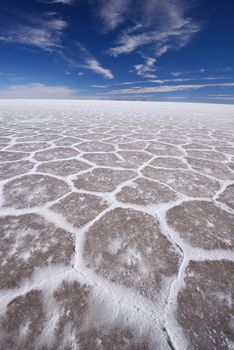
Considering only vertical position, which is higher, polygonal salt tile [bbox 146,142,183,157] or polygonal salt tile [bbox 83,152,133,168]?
polygonal salt tile [bbox 83,152,133,168]

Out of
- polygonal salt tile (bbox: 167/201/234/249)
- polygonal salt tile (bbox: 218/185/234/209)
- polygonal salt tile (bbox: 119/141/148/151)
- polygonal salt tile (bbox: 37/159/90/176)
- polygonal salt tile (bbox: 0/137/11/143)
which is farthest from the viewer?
polygonal salt tile (bbox: 0/137/11/143)

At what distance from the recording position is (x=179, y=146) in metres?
4.58

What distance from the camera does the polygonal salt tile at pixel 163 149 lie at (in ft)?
12.9

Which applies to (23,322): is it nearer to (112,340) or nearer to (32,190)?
(112,340)

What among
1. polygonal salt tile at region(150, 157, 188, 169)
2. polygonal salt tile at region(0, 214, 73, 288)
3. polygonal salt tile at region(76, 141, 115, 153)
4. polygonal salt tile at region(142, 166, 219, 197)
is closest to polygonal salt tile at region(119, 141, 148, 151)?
polygonal salt tile at region(76, 141, 115, 153)

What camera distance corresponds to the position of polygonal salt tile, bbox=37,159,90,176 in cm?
283

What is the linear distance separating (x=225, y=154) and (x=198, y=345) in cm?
376

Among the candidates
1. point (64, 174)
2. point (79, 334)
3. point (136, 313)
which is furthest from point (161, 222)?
point (64, 174)

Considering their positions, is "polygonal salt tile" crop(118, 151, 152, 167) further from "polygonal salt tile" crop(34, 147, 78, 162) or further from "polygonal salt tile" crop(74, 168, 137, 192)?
"polygonal salt tile" crop(34, 147, 78, 162)

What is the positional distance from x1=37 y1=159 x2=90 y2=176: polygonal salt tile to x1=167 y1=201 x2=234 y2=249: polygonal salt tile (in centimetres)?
153

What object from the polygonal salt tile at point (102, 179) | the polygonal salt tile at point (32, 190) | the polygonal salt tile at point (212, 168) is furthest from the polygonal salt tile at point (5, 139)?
the polygonal salt tile at point (212, 168)

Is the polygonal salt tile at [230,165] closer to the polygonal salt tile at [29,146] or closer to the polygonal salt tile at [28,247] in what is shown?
the polygonal salt tile at [28,247]

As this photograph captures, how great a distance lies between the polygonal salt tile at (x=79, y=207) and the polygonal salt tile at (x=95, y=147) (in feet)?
6.23

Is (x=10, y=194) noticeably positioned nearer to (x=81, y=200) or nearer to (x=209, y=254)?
(x=81, y=200)
